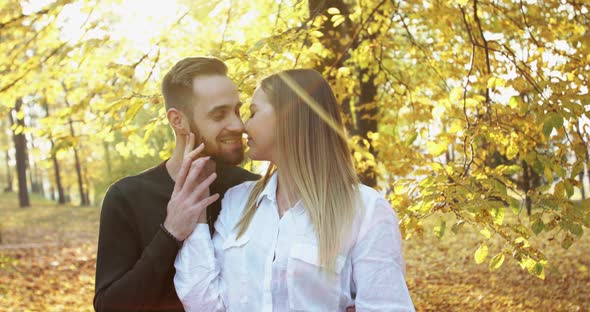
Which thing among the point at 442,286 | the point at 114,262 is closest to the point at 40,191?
the point at 442,286

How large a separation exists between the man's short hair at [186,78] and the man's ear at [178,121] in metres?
0.03

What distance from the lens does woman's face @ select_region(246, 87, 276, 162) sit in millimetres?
2449

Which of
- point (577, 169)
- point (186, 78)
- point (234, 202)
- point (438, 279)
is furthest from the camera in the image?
point (438, 279)

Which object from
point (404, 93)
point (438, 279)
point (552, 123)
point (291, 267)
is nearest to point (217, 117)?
point (291, 267)

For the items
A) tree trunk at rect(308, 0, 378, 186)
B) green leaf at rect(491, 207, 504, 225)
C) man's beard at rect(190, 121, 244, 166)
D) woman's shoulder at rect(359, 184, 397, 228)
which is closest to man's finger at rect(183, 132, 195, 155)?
man's beard at rect(190, 121, 244, 166)

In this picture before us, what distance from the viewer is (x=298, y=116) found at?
7.88ft

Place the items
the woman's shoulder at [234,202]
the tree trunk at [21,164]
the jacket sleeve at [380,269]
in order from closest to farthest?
the jacket sleeve at [380,269], the woman's shoulder at [234,202], the tree trunk at [21,164]

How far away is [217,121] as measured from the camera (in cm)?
277

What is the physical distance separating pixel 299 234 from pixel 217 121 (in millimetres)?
801

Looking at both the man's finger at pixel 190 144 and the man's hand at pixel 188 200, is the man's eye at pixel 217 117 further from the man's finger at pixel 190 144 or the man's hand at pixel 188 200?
the man's hand at pixel 188 200

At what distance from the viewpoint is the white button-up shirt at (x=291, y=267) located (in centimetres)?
212

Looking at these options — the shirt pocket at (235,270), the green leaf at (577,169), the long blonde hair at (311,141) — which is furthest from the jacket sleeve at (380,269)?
the green leaf at (577,169)

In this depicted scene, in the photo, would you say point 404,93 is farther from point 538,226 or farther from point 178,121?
Result: point 178,121

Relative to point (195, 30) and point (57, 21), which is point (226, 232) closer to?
point (57, 21)
